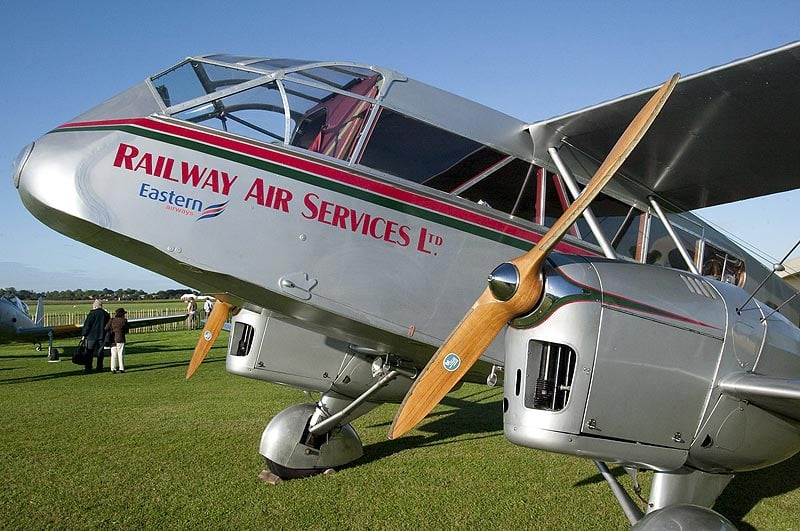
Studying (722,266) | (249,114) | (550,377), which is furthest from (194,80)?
(722,266)

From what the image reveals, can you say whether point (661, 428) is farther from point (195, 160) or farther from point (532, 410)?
point (195, 160)

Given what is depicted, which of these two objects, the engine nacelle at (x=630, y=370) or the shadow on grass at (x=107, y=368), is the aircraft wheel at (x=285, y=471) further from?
the shadow on grass at (x=107, y=368)

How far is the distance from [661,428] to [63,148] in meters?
4.62

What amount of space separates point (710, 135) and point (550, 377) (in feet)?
10.4

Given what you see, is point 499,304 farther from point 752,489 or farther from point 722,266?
point 752,489

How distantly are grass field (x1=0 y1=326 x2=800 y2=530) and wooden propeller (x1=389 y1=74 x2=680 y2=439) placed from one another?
223 centimetres

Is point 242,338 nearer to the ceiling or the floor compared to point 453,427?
nearer to the ceiling

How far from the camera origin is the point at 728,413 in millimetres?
4277

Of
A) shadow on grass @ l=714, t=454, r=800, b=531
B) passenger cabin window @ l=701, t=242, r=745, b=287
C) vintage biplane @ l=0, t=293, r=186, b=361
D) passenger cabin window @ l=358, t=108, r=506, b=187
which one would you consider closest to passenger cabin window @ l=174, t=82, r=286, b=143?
passenger cabin window @ l=358, t=108, r=506, b=187

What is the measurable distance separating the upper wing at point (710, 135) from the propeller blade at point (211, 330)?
452 centimetres

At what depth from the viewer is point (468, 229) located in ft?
17.0

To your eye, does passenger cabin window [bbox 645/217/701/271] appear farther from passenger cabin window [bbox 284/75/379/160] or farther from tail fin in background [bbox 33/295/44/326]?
tail fin in background [bbox 33/295/44/326]

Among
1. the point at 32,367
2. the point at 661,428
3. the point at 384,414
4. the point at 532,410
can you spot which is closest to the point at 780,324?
the point at 661,428

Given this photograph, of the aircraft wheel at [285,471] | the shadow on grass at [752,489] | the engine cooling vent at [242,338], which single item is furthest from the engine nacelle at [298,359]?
the shadow on grass at [752,489]
